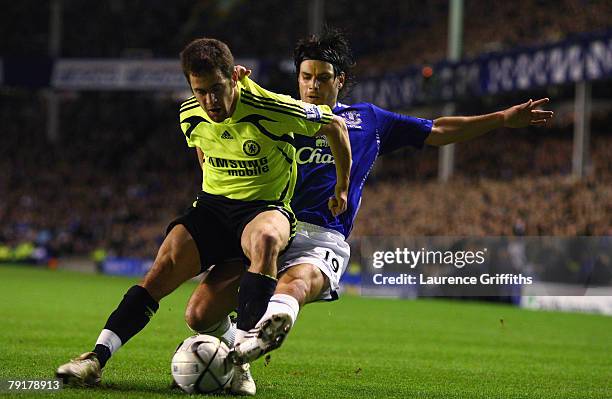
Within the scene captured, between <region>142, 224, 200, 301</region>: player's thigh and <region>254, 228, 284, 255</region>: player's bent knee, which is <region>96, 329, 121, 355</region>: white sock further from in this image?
<region>254, 228, 284, 255</region>: player's bent knee

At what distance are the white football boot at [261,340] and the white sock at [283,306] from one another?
0.05m

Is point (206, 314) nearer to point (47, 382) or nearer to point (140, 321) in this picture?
point (140, 321)

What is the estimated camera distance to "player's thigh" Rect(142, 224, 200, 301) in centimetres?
608

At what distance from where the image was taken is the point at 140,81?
39.5m

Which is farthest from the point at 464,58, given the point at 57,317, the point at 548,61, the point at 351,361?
the point at 351,361

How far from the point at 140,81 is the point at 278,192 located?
112ft

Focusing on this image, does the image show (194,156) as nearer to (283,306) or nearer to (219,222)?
(219,222)

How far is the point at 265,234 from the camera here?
5719mm

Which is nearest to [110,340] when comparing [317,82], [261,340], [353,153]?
[261,340]

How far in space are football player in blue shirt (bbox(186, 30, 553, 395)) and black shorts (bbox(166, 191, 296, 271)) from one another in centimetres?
23

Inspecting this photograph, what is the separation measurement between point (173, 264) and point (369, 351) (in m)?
4.60

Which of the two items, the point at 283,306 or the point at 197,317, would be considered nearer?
the point at 283,306

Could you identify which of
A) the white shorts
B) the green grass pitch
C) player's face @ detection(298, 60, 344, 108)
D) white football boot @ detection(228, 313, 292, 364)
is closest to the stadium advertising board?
the green grass pitch

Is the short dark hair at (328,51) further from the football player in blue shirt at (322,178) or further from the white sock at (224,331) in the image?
the white sock at (224,331)
